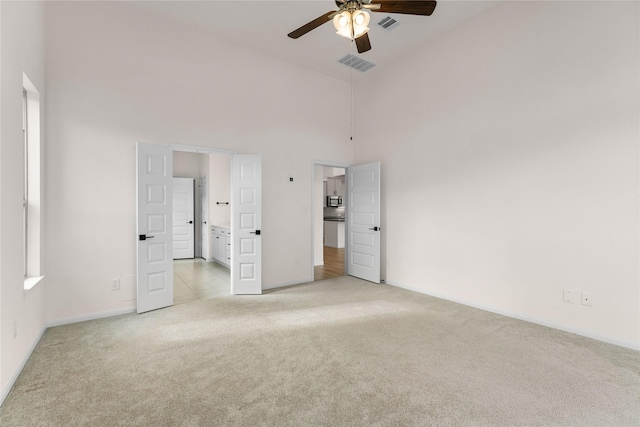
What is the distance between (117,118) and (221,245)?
11.4ft

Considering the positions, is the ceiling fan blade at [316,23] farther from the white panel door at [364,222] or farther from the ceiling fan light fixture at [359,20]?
the white panel door at [364,222]

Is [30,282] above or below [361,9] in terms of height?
below

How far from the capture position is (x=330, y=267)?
21.1 ft

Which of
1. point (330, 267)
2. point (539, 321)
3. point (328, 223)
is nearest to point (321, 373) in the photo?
point (539, 321)

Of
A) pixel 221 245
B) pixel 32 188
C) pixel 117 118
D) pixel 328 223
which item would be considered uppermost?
pixel 117 118

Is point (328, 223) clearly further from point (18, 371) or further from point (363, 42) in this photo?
point (18, 371)

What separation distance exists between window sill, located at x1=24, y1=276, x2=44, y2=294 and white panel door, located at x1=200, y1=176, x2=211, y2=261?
4194 millimetres

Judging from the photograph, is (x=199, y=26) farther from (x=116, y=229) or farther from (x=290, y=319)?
(x=290, y=319)

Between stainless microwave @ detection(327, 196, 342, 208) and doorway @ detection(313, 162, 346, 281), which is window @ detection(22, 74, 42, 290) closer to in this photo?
doorway @ detection(313, 162, 346, 281)

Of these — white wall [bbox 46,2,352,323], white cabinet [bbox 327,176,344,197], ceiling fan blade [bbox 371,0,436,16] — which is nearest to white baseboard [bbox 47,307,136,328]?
white wall [bbox 46,2,352,323]

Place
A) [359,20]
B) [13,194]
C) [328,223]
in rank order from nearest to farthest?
[13,194]
[359,20]
[328,223]

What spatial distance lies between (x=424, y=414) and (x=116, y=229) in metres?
3.75

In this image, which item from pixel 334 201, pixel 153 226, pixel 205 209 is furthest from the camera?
pixel 334 201

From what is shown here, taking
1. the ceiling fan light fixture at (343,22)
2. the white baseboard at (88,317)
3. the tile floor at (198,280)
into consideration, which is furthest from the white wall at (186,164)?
the ceiling fan light fixture at (343,22)
